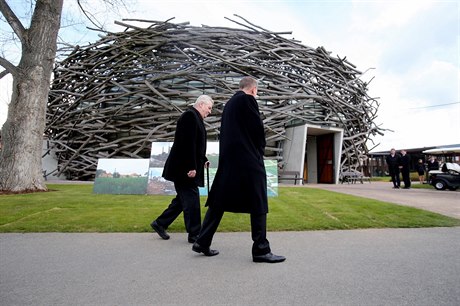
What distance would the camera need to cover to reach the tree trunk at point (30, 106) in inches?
340

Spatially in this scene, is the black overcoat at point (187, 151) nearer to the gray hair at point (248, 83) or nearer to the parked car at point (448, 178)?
the gray hair at point (248, 83)

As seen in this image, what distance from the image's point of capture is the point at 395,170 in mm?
13625

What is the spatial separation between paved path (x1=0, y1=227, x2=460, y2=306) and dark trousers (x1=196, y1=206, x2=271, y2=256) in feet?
0.52

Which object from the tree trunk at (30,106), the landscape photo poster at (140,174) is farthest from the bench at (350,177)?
the tree trunk at (30,106)

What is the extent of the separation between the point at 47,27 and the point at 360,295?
36.9 feet

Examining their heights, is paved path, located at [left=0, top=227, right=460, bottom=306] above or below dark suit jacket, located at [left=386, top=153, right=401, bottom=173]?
below

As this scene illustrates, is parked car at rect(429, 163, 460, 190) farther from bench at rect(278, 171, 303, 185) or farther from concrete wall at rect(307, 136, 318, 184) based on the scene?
concrete wall at rect(307, 136, 318, 184)

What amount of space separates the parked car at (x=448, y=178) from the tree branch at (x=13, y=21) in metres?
16.7

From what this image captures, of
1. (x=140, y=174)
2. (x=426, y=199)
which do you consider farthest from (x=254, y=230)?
(x=426, y=199)

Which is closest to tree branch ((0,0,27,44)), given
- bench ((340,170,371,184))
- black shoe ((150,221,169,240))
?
black shoe ((150,221,169,240))

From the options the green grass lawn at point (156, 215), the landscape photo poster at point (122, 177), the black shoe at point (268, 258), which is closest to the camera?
the black shoe at point (268, 258)

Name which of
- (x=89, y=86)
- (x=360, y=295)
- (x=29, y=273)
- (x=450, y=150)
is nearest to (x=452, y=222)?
(x=360, y=295)

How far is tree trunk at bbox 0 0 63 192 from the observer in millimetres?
8641

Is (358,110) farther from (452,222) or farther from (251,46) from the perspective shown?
(452,222)
